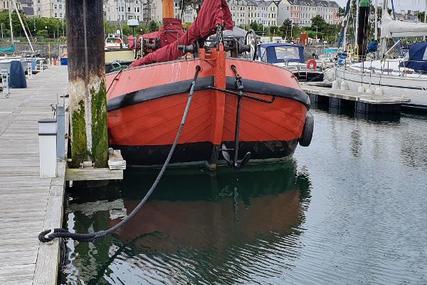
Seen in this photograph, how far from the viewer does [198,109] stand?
35.5 ft

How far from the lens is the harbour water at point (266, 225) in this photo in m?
7.33

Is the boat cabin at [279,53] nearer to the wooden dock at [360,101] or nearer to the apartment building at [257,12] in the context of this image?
the wooden dock at [360,101]

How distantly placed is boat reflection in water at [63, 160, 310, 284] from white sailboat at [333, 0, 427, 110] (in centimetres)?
1212

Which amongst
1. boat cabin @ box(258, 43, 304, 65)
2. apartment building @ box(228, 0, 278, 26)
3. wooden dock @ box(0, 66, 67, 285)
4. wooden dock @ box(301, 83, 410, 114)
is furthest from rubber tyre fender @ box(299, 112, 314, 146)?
apartment building @ box(228, 0, 278, 26)

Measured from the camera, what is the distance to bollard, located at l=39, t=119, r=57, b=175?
809 cm

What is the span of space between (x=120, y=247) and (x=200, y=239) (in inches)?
45.2

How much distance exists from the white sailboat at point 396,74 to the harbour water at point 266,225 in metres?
9.37

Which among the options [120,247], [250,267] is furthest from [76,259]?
[250,267]

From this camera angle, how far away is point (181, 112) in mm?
10781

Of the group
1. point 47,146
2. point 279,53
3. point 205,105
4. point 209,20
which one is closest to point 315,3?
point 279,53

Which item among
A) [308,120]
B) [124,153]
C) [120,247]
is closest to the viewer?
[120,247]

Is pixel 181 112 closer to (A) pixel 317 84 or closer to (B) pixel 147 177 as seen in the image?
(B) pixel 147 177

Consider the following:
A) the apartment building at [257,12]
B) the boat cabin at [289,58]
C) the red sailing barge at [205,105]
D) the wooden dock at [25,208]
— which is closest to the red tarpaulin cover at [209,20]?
the red sailing barge at [205,105]

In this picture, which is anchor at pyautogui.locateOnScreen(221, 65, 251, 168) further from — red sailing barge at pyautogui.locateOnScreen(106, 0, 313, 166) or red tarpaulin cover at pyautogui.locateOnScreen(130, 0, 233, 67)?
red tarpaulin cover at pyautogui.locateOnScreen(130, 0, 233, 67)
